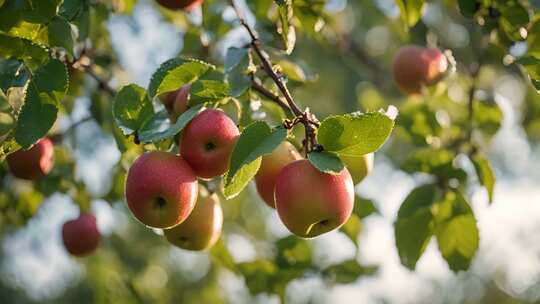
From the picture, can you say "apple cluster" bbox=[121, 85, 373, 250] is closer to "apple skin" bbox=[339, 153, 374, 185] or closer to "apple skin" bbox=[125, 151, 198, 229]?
"apple skin" bbox=[125, 151, 198, 229]

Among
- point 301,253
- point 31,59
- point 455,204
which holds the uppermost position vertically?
point 31,59

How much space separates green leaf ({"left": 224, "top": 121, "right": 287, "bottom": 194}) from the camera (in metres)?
1.11

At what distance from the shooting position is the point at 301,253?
195 centimetres

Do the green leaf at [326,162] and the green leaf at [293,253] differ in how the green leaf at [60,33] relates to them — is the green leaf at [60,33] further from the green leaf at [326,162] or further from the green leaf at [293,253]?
the green leaf at [293,253]

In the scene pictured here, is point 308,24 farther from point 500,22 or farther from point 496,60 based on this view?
point 496,60

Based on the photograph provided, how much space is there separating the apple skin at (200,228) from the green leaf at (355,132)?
0.38 meters

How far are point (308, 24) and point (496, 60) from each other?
0.68 metres

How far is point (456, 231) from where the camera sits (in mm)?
1721

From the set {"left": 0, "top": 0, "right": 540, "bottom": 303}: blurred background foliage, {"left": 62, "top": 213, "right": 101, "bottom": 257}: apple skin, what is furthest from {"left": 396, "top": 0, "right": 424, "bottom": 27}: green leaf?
{"left": 62, "top": 213, "right": 101, "bottom": 257}: apple skin

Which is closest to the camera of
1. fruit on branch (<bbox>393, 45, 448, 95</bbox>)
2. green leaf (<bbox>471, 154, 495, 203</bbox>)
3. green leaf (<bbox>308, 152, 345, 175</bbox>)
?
green leaf (<bbox>308, 152, 345, 175</bbox>)

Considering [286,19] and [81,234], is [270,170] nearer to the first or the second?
[286,19]

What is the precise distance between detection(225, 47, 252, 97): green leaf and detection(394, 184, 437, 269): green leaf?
57 centimetres

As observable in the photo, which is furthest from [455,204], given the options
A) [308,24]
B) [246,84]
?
[246,84]

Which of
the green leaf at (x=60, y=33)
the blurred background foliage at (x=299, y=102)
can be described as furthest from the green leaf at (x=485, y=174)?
the green leaf at (x=60, y=33)
